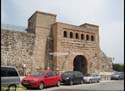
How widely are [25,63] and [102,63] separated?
13.3 metres

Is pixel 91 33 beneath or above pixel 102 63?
above

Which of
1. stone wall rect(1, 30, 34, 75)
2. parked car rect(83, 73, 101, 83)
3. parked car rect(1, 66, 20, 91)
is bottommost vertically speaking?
parked car rect(83, 73, 101, 83)

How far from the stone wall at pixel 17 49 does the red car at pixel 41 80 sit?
846cm

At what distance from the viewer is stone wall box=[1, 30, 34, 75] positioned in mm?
32250

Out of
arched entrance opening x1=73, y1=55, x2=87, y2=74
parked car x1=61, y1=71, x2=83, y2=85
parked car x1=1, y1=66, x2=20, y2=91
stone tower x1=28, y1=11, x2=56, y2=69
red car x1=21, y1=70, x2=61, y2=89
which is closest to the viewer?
parked car x1=1, y1=66, x2=20, y2=91

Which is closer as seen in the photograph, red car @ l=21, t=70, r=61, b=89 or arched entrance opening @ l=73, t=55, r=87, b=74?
red car @ l=21, t=70, r=61, b=89

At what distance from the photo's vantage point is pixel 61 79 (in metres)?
27.8

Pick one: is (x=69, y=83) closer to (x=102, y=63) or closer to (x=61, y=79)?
(x=61, y=79)

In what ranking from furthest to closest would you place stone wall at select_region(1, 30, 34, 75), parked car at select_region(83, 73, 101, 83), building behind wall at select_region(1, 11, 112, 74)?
building behind wall at select_region(1, 11, 112, 74)
stone wall at select_region(1, 30, 34, 75)
parked car at select_region(83, 73, 101, 83)

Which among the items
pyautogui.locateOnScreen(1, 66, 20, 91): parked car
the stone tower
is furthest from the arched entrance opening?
pyautogui.locateOnScreen(1, 66, 20, 91): parked car

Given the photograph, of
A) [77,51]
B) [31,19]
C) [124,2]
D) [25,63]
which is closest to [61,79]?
[25,63]

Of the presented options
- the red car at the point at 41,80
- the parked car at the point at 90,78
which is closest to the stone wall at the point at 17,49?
the parked car at the point at 90,78

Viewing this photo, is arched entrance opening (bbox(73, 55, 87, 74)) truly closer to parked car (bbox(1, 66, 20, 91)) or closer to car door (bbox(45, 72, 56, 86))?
car door (bbox(45, 72, 56, 86))

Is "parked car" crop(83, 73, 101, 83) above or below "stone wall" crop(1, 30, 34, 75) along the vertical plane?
below
